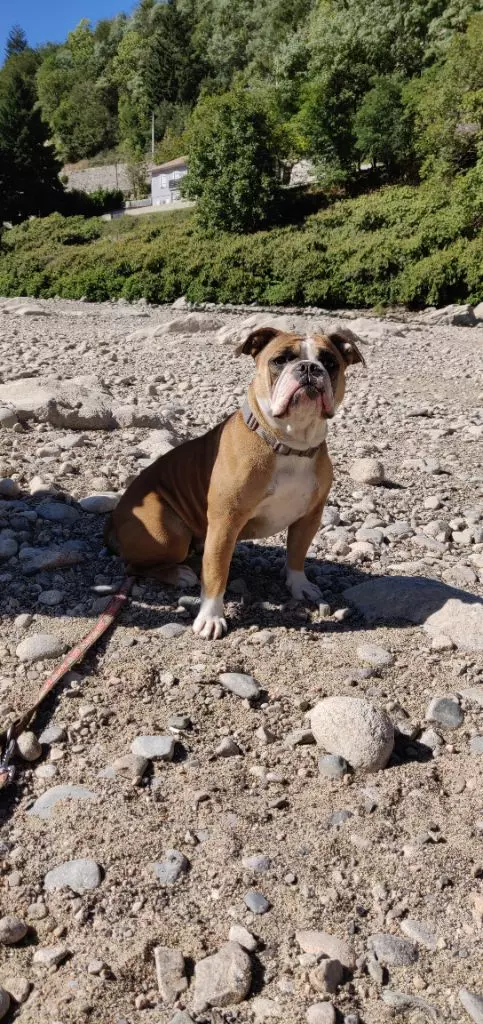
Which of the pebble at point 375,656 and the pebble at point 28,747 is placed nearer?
the pebble at point 28,747

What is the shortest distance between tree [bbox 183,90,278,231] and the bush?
1.63 meters

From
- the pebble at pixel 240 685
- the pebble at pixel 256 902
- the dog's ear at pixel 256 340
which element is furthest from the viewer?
the dog's ear at pixel 256 340

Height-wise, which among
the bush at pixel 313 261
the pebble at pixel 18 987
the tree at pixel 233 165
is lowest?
the pebble at pixel 18 987

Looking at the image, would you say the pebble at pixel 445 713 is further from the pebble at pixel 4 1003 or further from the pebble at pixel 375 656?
the pebble at pixel 4 1003

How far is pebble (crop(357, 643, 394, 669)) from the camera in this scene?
11.4 ft

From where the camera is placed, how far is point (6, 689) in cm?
320

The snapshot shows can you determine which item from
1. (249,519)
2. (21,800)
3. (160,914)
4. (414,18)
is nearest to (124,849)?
(160,914)

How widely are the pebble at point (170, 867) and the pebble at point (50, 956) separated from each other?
0.35 metres

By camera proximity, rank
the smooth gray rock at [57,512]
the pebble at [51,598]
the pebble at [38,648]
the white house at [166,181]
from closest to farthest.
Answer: the pebble at [38,648], the pebble at [51,598], the smooth gray rock at [57,512], the white house at [166,181]

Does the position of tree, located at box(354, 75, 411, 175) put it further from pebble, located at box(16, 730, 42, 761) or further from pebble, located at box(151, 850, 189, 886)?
pebble, located at box(151, 850, 189, 886)

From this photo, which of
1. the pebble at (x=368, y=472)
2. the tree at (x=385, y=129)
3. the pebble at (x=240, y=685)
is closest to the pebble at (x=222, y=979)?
the pebble at (x=240, y=685)

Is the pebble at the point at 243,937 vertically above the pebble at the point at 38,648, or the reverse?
the pebble at the point at 38,648

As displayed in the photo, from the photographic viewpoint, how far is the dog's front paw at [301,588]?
4.07 metres

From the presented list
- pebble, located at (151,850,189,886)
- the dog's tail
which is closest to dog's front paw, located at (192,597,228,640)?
the dog's tail
